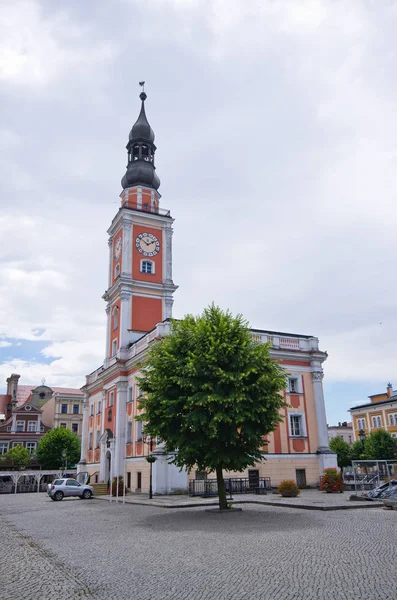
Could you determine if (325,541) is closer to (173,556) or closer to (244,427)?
(173,556)

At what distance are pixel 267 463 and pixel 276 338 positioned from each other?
10.2 meters

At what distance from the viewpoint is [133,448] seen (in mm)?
39312

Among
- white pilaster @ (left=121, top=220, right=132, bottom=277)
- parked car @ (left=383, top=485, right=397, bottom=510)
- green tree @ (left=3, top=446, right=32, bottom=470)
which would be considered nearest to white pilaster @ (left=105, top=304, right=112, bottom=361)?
white pilaster @ (left=121, top=220, right=132, bottom=277)

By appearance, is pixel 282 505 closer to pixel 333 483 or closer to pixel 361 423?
pixel 333 483

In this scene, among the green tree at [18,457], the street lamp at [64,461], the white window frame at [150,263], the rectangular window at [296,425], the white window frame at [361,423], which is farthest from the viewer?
the white window frame at [361,423]

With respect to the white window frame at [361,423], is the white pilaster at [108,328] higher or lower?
higher

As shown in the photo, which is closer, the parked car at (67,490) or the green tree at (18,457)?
the parked car at (67,490)

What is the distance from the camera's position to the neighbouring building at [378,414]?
233ft

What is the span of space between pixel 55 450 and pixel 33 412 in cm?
1147

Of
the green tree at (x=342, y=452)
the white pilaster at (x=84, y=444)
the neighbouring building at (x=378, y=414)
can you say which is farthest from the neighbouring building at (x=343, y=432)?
the white pilaster at (x=84, y=444)

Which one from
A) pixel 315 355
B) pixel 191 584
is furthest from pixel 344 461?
pixel 191 584

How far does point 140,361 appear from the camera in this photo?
127 ft

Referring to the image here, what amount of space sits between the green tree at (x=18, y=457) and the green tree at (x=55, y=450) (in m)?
1.73

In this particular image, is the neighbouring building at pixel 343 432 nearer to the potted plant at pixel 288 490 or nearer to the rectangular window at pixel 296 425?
the rectangular window at pixel 296 425
